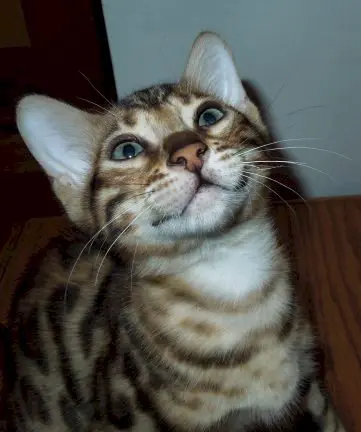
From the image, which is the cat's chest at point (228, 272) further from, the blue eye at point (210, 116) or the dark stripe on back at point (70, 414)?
the dark stripe on back at point (70, 414)

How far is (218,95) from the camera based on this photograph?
0.87 meters

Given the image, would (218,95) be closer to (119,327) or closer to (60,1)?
(119,327)

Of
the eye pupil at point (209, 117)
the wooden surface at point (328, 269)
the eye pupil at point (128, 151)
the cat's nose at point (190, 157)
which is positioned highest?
the cat's nose at point (190, 157)

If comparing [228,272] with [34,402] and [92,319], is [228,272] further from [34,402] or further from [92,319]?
[34,402]

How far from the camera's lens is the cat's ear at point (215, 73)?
0.84 m

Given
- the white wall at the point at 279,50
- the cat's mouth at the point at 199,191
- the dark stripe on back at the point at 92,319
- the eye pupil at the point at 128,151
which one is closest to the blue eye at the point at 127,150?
the eye pupil at the point at 128,151

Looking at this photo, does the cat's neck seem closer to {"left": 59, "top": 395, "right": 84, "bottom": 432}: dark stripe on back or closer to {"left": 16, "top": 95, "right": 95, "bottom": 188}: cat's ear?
{"left": 16, "top": 95, "right": 95, "bottom": 188}: cat's ear

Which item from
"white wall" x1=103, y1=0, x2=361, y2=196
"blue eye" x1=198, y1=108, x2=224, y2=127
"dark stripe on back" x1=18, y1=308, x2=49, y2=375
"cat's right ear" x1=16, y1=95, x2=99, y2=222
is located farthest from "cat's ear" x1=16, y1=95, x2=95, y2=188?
"white wall" x1=103, y1=0, x2=361, y2=196

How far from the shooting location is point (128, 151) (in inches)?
29.7

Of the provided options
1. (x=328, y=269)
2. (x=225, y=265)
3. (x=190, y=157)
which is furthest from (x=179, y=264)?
(x=328, y=269)

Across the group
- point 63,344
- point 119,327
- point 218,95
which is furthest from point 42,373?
point 218,95

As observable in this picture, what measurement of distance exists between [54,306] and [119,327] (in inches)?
6.1

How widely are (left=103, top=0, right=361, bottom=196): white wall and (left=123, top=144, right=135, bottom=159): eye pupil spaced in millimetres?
447

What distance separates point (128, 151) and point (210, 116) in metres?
0.12
